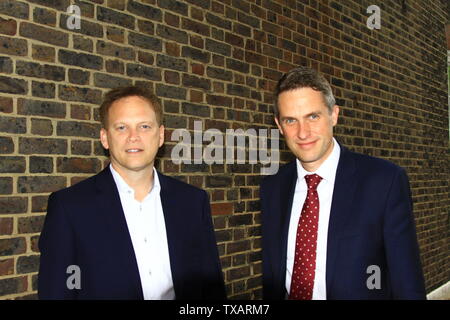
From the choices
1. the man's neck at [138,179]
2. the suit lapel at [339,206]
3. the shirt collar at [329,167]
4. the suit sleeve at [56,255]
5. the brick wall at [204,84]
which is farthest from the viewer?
the brick wall at [204,84]

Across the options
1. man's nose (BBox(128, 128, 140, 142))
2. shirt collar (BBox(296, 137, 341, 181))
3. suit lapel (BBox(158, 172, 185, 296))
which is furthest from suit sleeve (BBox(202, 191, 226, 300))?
shirt collar (BBox(296, 137, 341, 181))

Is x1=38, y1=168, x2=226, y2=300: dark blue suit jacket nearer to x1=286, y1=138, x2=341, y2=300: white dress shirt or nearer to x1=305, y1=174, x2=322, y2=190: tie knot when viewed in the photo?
x1=286, y1=138, x2=341, y2=300: white dress shirt

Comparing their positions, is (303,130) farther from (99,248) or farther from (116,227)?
(99,248)

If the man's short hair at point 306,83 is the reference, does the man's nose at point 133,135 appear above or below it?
below

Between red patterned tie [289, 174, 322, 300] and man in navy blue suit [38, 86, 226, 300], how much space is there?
0.42 metres

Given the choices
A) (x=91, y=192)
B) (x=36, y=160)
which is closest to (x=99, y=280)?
(x=91, y=192)

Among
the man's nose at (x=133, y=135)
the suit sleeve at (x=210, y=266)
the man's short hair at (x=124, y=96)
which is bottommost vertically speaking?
the suit sleeve at (x=210, y=266)

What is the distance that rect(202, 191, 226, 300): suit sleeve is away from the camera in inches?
104

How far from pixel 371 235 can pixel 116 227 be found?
3.82 feet

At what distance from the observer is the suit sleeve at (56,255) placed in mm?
2266

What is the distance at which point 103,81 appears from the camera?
3.27 metres

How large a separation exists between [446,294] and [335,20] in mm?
4422

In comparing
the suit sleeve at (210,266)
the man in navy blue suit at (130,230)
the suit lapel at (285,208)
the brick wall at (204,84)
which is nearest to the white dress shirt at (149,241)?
the man in navy blue suit at (130,230)

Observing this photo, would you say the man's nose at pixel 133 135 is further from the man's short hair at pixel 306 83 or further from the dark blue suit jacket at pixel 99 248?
the man's short hair at pixel 306 83
